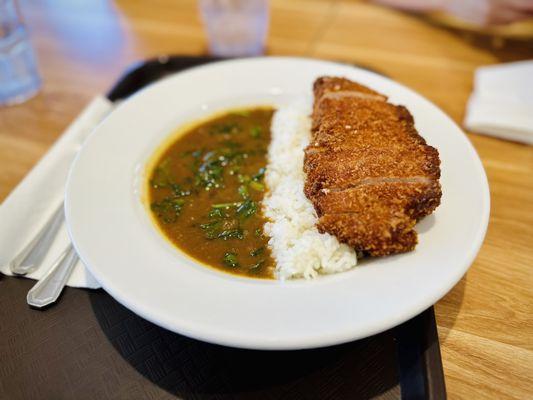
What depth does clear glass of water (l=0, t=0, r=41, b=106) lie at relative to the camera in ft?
9.59

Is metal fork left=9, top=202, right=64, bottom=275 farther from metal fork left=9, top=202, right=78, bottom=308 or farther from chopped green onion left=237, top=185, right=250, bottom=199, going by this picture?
chopped green onion left=237, top=185, right=250, bottom=199

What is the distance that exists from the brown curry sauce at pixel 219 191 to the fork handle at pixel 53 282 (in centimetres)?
40

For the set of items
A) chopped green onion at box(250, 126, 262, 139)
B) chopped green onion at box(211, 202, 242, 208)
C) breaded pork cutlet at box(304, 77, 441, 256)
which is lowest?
chopped green onion at box(211, 202, 242, 208)

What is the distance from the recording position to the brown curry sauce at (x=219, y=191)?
74.2 inches

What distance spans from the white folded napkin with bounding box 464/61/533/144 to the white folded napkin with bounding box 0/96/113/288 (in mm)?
2285

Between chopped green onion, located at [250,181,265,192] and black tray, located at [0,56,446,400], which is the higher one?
chopped green onion, located at [250,181,265,192]

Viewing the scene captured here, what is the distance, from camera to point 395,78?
318 cm

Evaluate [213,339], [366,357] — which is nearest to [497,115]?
[366,357]

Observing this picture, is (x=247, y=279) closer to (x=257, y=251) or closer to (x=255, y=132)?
(x=257, y=251)

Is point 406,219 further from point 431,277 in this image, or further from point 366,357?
point 366,357

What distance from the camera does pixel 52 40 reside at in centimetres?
380

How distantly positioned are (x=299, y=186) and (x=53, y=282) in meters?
1.15

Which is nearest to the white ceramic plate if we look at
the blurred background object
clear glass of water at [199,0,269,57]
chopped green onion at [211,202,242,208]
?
chopped green onion at [211,202,242,208]

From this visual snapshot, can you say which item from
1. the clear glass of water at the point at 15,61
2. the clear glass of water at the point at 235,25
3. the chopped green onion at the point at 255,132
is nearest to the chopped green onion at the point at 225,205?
the chopped green onion at the point at 255,132
